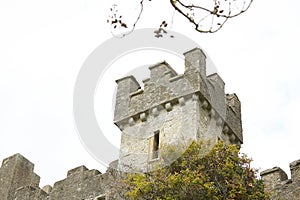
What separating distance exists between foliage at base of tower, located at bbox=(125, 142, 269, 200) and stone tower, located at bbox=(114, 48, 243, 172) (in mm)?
1253

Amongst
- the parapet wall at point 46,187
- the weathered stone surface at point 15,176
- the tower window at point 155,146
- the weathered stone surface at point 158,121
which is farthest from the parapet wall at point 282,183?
the weathered stone surface at point 15,176

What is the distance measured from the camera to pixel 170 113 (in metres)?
14.1

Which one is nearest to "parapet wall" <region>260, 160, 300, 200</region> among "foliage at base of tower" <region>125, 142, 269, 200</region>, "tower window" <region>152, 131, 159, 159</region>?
"foliage at base of tower" <region>125, 142, 269, 200</region>

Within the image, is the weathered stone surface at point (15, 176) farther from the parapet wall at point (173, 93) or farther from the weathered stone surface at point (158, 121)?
the parapet wall at point (173, 93)

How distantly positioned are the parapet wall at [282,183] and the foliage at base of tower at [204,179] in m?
1.27

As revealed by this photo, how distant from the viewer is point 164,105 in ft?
46.8

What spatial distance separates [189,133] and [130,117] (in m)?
1.92

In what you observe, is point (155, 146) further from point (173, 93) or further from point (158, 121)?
point (173, 93)

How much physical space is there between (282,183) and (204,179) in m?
2.36

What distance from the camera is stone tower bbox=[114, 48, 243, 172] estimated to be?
13680 millimetres

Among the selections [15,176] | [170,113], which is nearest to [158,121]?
[170,113]

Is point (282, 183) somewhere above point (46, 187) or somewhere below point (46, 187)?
below

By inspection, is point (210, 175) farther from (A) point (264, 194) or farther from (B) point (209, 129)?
(B) point (209, 129)

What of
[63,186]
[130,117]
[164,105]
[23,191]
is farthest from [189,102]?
[23,191]
